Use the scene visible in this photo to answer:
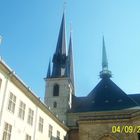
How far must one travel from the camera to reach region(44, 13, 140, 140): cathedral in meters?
33.1

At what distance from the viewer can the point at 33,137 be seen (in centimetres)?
2598

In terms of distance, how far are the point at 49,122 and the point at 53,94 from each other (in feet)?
64.9

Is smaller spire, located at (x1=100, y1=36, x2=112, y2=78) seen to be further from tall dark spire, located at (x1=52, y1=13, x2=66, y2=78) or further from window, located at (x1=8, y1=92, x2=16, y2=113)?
window, located at (x1=8, y1=92, x2=16, y2=113)

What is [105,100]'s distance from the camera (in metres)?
47.3

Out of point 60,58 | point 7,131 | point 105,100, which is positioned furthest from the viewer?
point 60,58

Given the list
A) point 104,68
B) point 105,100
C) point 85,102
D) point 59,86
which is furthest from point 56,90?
point 104,68

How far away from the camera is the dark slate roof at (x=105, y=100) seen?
45.7 metres

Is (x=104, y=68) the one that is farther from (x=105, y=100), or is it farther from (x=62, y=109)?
(x=62, y=109)

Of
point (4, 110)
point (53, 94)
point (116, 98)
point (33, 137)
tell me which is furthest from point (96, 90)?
point (4, 110)

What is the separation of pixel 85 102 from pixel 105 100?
4957 mm

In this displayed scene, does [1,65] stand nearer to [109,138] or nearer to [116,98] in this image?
[109,138]

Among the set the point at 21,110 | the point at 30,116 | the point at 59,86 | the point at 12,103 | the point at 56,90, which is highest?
the point at 59,86
